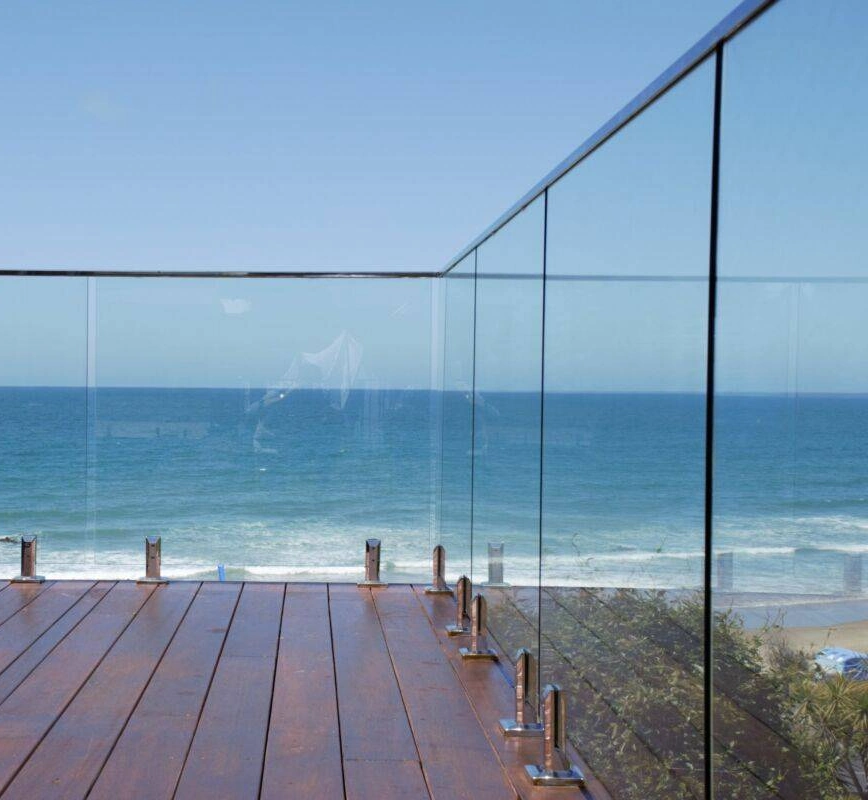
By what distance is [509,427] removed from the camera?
2963 mm

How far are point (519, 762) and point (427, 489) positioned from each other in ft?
7.87

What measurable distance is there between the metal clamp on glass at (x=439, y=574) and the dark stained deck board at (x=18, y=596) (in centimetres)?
156

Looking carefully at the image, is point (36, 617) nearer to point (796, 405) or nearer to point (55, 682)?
point (55, 682)

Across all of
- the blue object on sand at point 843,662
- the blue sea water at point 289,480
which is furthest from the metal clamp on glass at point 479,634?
the blue object on sand at point 843,662

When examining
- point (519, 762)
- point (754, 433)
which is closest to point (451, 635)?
point (519, 762)

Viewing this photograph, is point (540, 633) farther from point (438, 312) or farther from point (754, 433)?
point (438, 312)

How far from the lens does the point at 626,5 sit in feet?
49.2

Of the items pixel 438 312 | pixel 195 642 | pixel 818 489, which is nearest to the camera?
pixel 818 489

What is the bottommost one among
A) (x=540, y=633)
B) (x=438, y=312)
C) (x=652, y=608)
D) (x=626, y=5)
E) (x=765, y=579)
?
(x=540, y=633)

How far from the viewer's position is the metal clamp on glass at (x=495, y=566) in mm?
3105

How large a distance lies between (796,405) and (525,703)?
169 cm

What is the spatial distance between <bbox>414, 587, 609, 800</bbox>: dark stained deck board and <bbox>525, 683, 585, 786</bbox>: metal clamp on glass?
2 cm

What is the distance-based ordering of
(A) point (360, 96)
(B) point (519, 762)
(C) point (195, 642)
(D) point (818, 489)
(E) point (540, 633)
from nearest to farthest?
(D) point (818, 489)
(B) point (519, 762)
(E) point (540, 633)
(C) point (195, 642)
(A) point (360, 96)

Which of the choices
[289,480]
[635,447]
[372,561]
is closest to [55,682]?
[372,561]
